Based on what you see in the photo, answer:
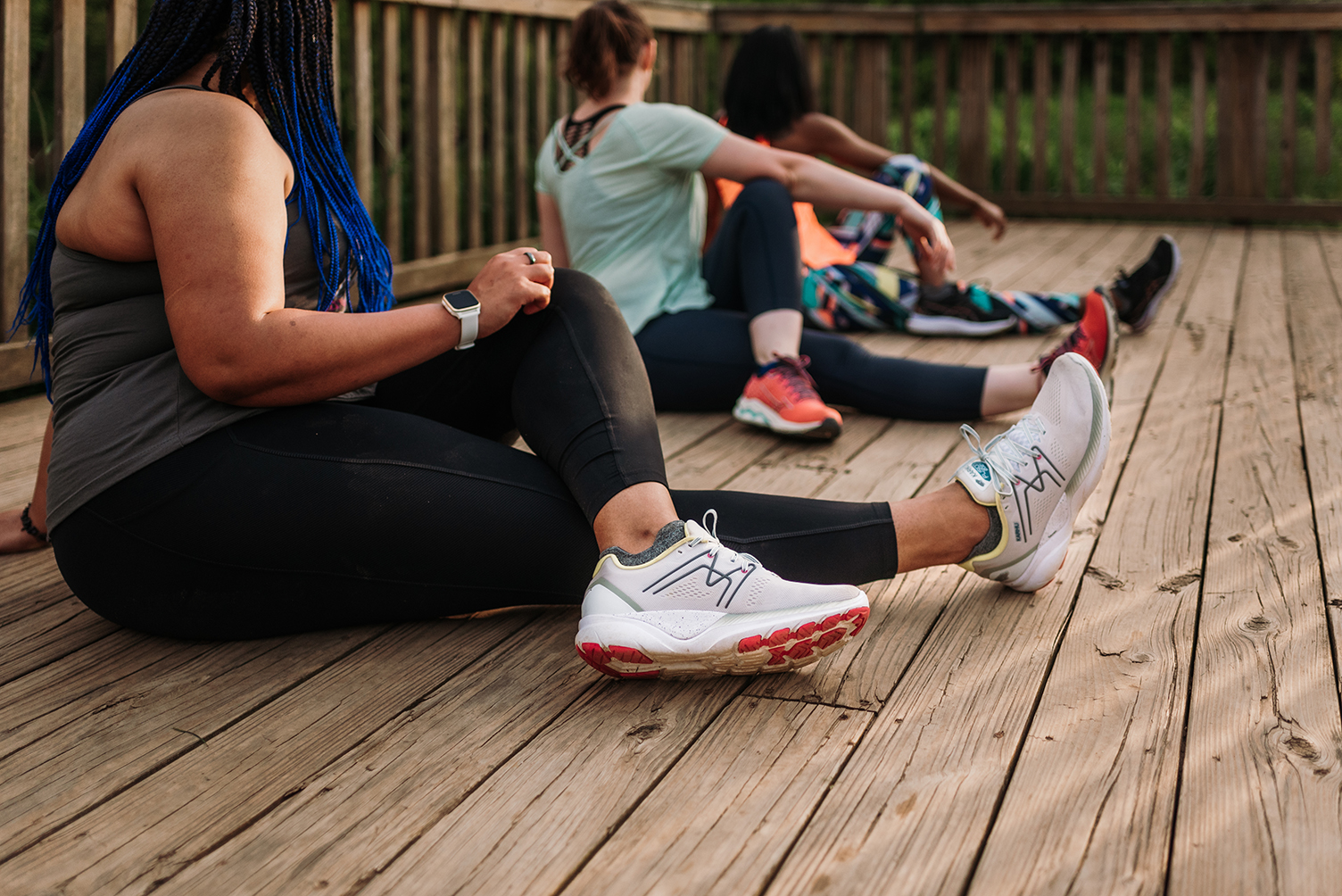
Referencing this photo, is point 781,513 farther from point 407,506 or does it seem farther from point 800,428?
point 800,428

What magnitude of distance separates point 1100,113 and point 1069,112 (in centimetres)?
16

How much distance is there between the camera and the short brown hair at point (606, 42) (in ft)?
8.30

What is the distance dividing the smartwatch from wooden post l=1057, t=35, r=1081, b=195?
5.15 m

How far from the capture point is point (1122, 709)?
1.28m

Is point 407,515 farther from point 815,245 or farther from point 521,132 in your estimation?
point 521,132

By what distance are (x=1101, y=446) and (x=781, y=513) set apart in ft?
1.40

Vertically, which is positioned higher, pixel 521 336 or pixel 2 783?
pixel 521 336

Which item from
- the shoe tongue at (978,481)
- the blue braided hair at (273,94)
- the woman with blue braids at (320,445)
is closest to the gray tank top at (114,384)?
the woman with blue braids at (320,445)

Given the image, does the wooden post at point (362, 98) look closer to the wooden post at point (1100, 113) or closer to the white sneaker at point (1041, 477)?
the white sneaker at point (1041, 477)

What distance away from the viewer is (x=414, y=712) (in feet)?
4.30

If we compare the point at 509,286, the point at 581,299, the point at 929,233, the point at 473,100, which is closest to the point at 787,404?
the point at 929,233

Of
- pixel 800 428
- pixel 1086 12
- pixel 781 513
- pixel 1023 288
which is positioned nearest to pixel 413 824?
pixel 781 513

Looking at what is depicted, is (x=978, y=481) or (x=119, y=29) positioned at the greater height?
(x=119, y=29)

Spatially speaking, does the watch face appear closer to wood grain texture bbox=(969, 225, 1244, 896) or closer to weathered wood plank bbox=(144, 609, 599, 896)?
weathered wood plank bbox=(144, 609, 599, 896)
